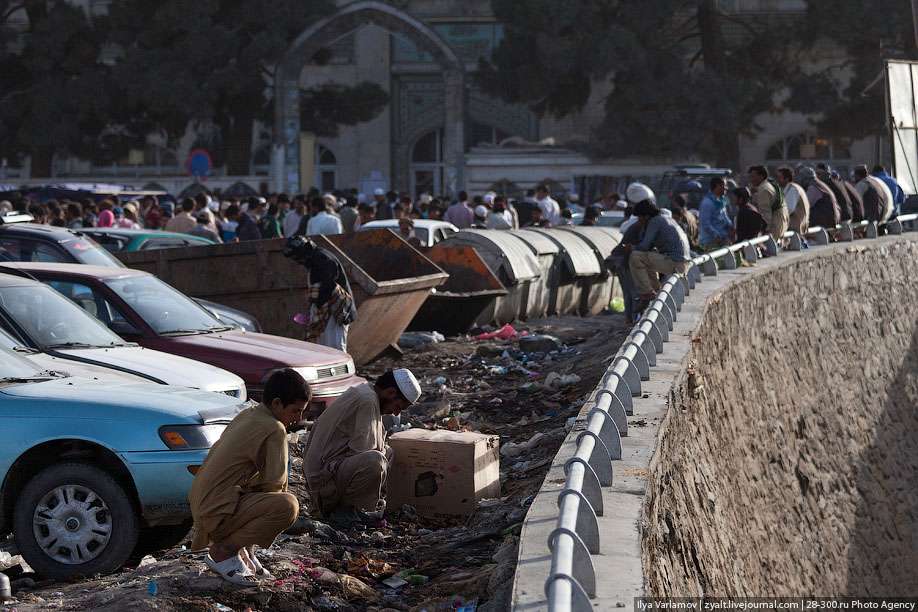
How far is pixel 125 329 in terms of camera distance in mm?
9961

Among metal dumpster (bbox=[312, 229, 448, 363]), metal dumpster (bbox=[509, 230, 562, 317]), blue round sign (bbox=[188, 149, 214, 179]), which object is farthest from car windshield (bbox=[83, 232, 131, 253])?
blue round sign (bbox=[188, 149, 214, 179])

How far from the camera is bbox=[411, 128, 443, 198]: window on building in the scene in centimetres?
5000

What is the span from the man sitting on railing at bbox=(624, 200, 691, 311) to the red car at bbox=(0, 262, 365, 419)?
4739 mm

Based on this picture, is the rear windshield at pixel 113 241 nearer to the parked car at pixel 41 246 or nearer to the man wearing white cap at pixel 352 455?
the parked car at pixel 41 246

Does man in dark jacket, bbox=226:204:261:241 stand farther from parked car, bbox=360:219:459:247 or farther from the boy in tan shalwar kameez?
the boy in tan shalwar kameez

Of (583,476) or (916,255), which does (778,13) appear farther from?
(583,476)

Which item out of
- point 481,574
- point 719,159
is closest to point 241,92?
point 719,159

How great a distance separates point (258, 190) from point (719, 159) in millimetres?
16136

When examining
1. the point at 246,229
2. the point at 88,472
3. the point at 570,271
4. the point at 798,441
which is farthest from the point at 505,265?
the point at 88,472

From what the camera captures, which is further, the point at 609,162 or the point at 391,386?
the point at 609,162

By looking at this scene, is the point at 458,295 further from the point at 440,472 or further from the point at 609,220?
the point at 609,220

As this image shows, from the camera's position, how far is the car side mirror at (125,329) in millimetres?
9930

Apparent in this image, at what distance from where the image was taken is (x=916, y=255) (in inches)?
809

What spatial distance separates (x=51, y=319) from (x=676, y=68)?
31329 mm
